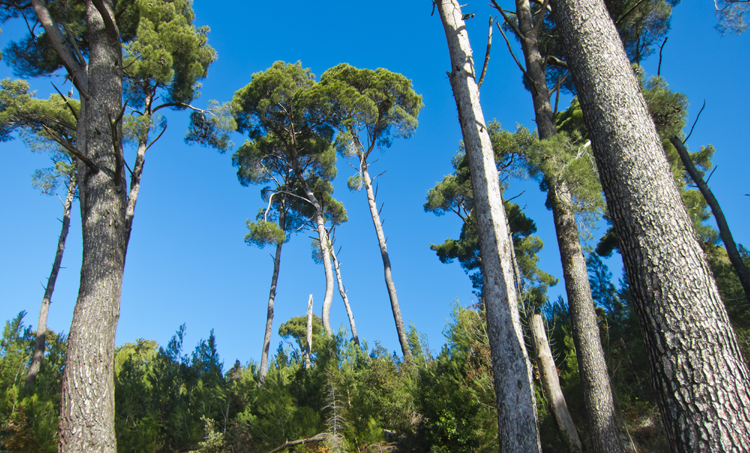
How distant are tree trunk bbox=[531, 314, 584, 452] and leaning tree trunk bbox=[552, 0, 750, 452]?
3381 millimetres

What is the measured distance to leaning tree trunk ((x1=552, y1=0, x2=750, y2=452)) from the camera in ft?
6.08

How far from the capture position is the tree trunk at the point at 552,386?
15.9ft

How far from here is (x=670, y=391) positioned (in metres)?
1.95

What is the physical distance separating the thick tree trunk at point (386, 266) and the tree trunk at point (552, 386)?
3.81 metres

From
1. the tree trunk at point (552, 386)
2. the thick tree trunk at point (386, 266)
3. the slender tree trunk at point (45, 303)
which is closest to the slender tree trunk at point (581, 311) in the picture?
the tree trunk at point (552, 386)

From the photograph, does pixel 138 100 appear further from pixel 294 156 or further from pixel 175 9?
pixel 294 156

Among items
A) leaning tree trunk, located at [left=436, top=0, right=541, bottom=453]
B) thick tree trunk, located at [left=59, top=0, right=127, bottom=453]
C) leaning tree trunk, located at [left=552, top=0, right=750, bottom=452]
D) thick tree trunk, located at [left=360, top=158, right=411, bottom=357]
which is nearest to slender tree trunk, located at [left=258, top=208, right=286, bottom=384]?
thick tree trunk, located at [left=360, top=158, right=411, bottom=357]

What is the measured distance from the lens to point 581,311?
188 inches

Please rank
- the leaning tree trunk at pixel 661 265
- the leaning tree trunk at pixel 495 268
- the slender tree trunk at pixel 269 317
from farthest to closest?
the slender tree trunk at pixel 269 317 < the leaning tree trunk at pixel 495 268 < the leaning tree trunk at pixel 661 265

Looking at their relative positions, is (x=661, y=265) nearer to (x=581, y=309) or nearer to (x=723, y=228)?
(x=581, y=309)

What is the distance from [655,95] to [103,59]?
8106 millimetres

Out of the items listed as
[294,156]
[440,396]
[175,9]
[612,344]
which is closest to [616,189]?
[440,396]

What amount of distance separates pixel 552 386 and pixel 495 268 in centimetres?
274

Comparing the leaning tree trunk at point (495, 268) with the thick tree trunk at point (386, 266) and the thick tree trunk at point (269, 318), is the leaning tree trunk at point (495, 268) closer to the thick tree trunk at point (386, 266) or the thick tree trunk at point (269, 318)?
the thick tree trunk at point (386, 266)
